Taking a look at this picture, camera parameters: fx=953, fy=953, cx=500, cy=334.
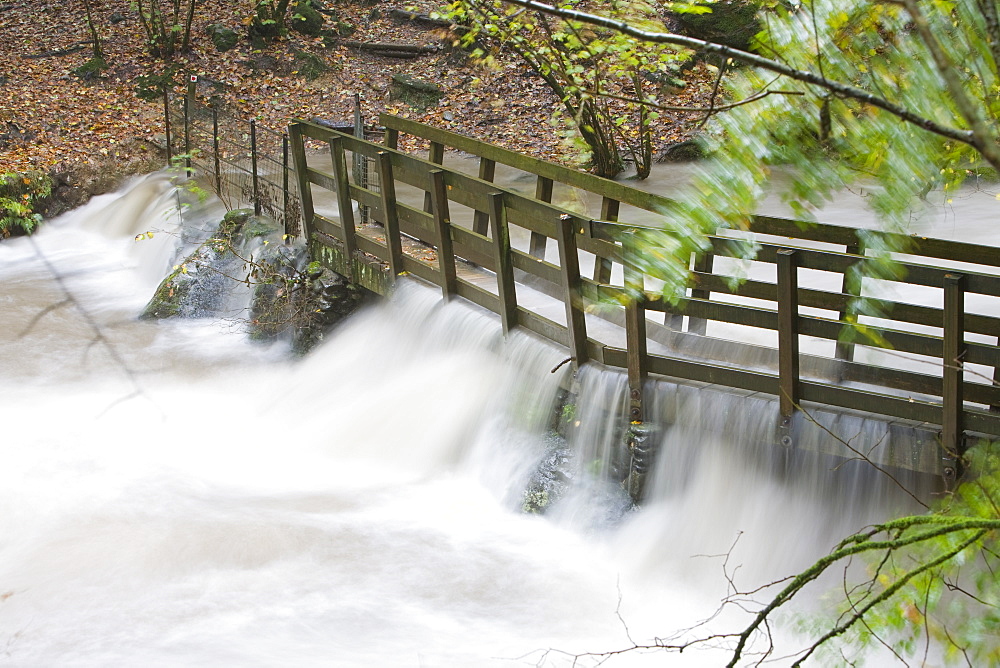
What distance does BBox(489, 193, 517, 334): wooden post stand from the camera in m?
6.92

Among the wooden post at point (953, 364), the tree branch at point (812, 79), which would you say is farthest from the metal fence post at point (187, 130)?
the tree branch at point (812, 79)

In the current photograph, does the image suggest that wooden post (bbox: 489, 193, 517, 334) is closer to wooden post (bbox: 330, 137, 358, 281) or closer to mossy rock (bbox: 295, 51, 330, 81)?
wooden post (bbox: 330, 137, 358, 281)

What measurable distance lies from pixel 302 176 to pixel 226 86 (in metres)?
9.27

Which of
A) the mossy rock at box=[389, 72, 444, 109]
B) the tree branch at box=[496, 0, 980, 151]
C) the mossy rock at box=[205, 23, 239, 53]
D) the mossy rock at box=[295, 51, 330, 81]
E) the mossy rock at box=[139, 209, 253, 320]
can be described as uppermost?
the tree branch at box=[496, 0, 980, 151]

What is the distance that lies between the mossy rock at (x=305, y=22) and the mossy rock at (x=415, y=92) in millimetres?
2546

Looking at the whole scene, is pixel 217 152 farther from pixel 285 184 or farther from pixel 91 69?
pixel 91 69

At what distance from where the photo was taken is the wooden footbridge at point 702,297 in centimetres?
493

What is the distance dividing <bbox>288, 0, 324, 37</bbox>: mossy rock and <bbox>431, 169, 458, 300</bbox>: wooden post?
42.6ft

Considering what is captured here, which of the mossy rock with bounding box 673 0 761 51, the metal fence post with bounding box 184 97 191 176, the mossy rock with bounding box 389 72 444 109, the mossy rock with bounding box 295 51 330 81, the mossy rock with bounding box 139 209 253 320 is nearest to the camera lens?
the mossy rock with bounding box 139 209 253 320

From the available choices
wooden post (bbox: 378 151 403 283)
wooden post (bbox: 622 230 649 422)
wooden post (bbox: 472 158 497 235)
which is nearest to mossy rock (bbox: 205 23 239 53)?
wooden post (bbox: 472 158 497 235)

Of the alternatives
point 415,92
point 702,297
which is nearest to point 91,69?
point 415,92

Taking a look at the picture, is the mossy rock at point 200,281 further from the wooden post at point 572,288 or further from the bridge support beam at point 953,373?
the bridge support beam at point 953,373

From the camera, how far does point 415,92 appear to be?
18.0 metres

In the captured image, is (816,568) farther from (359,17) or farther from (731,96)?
(359,17)
